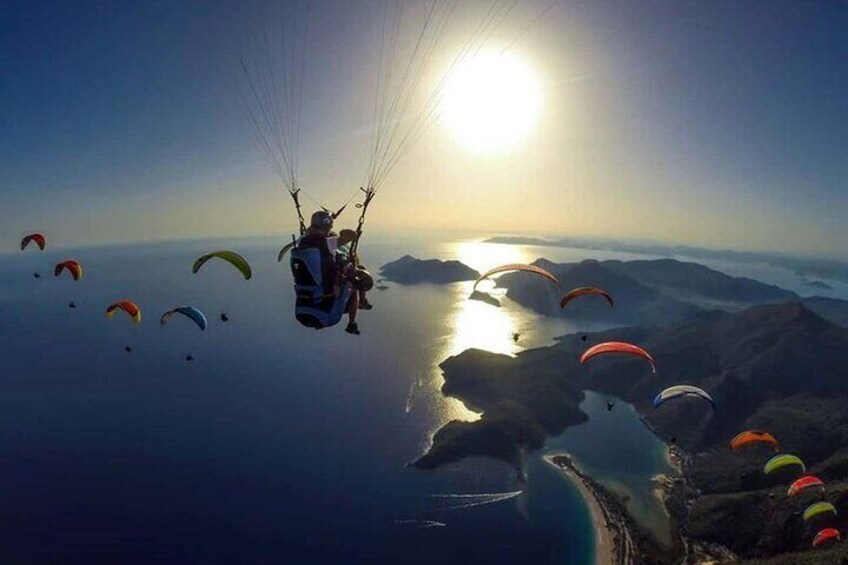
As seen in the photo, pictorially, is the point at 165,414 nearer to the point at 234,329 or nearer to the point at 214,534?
the point at 214,534

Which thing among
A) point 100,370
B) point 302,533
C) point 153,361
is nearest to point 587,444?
point 302,533

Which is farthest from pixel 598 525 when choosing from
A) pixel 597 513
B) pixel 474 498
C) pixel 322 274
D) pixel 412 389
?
pixel 412 389

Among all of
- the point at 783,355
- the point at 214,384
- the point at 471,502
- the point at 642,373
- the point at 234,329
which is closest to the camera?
the point at 471,502

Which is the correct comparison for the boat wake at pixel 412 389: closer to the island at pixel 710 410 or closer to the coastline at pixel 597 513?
the island at pixel 710 410

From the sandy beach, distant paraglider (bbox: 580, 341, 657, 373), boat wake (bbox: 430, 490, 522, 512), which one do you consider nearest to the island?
the sandy beach

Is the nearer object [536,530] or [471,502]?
[536,530]

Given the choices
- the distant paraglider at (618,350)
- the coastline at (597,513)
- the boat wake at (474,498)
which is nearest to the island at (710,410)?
the coastline at (597,513)
